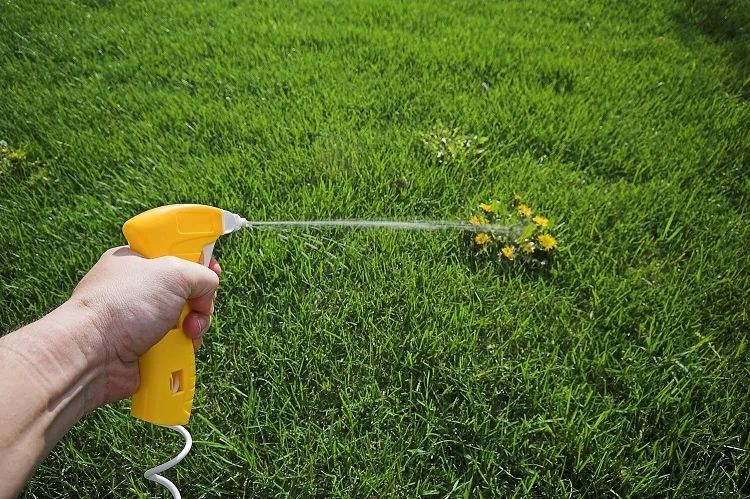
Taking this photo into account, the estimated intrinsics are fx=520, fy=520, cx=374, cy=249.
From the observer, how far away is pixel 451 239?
2420 mm

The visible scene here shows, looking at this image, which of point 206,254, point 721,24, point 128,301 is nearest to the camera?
point 128,301

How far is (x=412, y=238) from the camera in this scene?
2424mm

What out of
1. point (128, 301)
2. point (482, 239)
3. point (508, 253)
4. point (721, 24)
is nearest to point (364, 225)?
point (482, 239)

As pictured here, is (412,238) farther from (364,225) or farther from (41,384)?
(41,384)

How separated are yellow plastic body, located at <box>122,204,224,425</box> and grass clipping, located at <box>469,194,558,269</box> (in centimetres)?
126

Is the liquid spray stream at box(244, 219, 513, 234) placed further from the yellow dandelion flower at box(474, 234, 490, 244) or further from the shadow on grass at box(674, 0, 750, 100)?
the shadow on grass at box(674, 0, 750, 100)

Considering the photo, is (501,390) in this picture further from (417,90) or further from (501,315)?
(417,90)

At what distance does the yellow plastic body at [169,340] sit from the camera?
1.42 meters

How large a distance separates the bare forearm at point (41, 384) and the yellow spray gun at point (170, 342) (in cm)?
15

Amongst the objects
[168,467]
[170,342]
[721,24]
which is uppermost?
[721,24]

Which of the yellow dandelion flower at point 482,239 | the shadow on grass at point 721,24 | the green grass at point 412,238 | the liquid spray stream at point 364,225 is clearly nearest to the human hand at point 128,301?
the green grass at point 412,238

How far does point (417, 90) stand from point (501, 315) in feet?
6.28

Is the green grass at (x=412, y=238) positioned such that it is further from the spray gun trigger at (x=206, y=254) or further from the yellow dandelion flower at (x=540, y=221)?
the spray gun trigger at (x=206, y=254)

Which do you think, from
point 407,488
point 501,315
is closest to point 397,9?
point 501,315
